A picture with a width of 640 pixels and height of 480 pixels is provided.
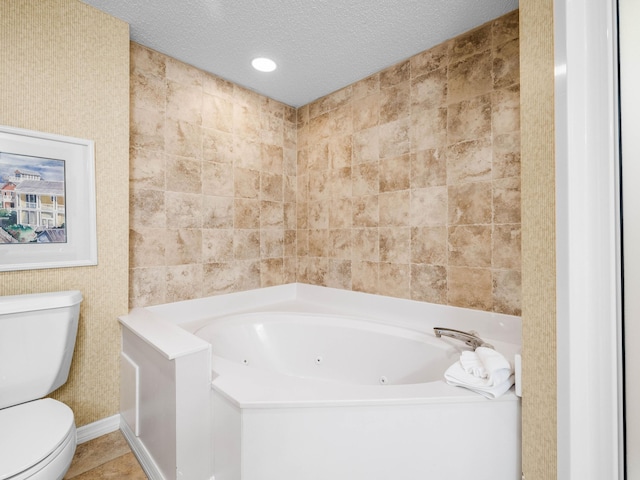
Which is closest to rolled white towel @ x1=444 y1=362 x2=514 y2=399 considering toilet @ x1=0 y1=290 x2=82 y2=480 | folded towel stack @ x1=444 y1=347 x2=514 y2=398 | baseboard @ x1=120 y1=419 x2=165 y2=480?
folded towel stack @ x1=444 y1=347 x2=514 y2=398

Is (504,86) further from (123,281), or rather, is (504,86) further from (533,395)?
(123,281)

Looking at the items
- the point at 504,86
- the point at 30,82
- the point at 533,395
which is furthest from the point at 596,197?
the point at 30,82

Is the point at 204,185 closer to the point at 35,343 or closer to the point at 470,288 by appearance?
the point at 35,343

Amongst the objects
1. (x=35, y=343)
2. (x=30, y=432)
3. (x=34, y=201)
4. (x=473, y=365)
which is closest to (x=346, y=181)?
(x=473, y=365)

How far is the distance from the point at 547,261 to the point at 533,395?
44 centimetres

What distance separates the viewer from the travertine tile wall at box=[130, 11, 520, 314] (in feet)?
5.73

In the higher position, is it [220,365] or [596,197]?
[596,197]

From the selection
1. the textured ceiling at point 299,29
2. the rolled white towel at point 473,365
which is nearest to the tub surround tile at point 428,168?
the textured ceiling at point 299,29

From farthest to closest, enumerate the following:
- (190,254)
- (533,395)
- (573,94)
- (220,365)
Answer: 1. (190,254)
2. (220,365)
3. (533,395)
4. (573,94)

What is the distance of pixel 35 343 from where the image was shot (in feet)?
4.38

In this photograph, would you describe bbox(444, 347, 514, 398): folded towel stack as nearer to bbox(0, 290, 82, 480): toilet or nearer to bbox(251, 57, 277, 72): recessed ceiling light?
bbox(0, 290, 82, 480): toilet

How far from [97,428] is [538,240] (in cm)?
227

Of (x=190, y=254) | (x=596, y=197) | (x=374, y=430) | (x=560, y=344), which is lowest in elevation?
(x=374, y=430)

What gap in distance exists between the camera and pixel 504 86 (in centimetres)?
169
